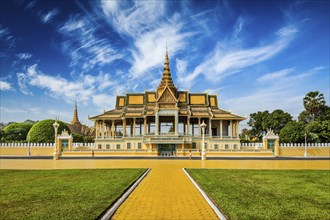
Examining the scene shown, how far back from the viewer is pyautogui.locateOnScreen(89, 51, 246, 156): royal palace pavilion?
4934 cm

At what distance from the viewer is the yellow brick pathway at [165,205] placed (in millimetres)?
7973

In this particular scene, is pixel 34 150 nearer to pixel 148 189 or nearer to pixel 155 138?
pixel 155 138

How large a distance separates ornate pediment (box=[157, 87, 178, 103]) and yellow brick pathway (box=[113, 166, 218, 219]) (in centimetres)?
4049

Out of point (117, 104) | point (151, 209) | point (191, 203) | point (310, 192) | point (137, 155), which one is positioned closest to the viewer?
point (151, 209)

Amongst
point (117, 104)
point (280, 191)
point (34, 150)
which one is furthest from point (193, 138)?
point (280, 191)

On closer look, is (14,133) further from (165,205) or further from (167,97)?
(165,205)

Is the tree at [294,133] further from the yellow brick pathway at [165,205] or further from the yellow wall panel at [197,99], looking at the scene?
the yellow brick pathway at [165,205]

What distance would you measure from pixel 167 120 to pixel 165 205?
1942 inches

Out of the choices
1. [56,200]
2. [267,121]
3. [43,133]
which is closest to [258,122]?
[267,121]

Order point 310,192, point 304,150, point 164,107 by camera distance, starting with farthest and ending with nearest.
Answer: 1. point 164,107
2. point 304,150
3. point 310,192

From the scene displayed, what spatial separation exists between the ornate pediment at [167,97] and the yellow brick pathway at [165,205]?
40.5 m

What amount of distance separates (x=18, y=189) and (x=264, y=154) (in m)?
39.8

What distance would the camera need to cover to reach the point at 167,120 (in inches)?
2304

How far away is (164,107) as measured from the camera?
2076 inches
